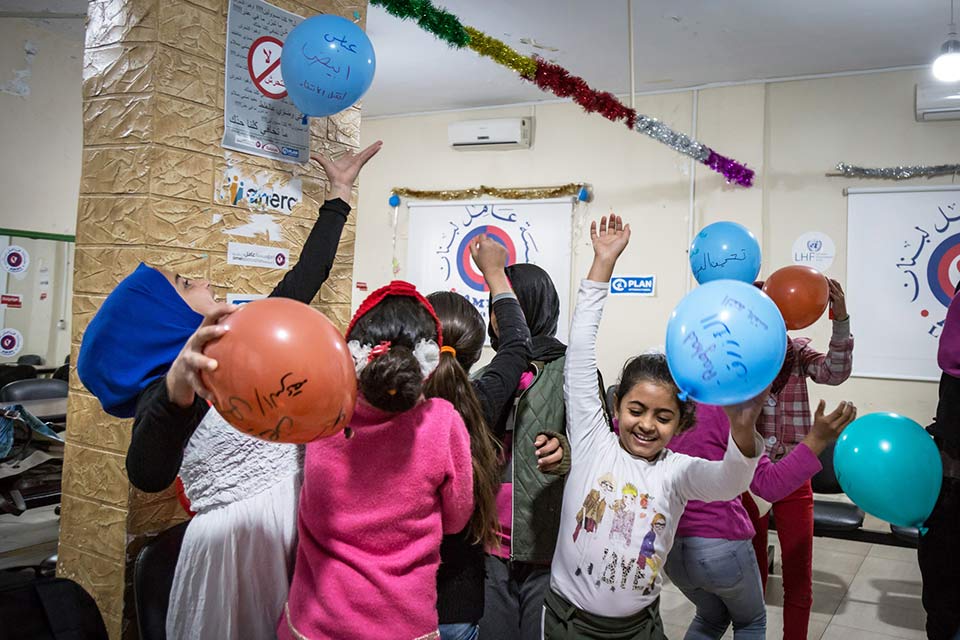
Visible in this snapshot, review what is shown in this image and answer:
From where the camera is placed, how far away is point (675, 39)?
13.3ft

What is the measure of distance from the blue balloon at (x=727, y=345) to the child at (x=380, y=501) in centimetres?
44

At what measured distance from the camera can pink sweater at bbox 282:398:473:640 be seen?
120cm

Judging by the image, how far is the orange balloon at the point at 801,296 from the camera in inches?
84.6

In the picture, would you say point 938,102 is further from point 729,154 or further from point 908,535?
point 908,535

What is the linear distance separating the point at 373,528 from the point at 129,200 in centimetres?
114

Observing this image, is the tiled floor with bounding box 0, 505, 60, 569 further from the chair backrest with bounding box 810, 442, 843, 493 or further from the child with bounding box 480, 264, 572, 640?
the chair backrest with bounding box 810, 442, 843, 493

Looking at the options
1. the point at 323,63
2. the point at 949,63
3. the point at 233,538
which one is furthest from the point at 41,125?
the point at 949,63

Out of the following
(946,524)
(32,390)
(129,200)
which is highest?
(129,200)

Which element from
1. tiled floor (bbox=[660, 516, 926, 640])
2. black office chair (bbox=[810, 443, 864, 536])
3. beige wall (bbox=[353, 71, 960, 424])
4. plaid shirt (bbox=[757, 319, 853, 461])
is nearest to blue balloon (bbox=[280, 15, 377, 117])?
plaid shirt (bbox=[757, 319, 853, 461])

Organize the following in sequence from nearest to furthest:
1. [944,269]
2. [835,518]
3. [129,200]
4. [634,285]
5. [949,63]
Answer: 1. [129,200]
2. [835,518]
3. [949,63]
4. [944,269]
5. [634,285]

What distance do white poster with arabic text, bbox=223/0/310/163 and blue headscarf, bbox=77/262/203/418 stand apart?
89 centimetres

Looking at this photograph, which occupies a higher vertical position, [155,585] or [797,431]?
[797,431]

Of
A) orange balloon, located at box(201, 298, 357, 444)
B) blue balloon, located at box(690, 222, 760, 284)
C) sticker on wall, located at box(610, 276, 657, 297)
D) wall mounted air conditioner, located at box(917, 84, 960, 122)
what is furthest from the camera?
sticker on wall, located at box(610, 276, 657, 297)

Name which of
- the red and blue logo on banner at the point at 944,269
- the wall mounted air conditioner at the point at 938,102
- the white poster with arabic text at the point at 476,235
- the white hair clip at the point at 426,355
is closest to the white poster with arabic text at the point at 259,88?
the white hair clip at the point at 426,355
